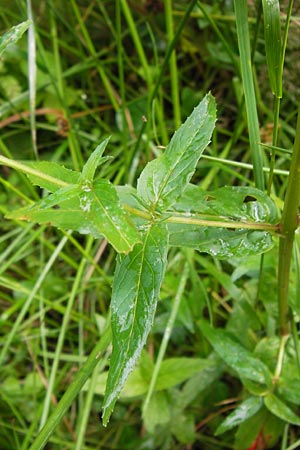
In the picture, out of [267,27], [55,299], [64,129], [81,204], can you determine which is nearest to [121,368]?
[81,204]

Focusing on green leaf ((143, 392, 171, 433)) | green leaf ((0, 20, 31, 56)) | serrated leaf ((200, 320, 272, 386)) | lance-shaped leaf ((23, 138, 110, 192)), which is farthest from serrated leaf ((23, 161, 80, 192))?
green leaf ((143, 392, 171, 433))

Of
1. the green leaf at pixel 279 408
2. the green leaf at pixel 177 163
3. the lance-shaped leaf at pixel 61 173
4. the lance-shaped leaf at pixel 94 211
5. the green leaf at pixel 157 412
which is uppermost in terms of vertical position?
the lance-shaped leaf at pixel 61 173

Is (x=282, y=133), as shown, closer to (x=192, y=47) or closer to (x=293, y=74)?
(x=293, y=74)

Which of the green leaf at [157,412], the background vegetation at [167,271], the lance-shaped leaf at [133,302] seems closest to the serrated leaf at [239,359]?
the background vegetation at [167,271]

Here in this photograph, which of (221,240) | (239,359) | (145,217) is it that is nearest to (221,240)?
(221,240)

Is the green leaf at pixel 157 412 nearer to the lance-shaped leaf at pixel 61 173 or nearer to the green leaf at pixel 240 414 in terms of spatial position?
the green leaf at pixel 240 414

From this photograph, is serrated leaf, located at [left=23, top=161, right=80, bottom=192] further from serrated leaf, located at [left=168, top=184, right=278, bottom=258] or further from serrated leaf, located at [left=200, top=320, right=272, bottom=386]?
serrated leaf, located at [left=200, top=320, right=272, bottom=386]
